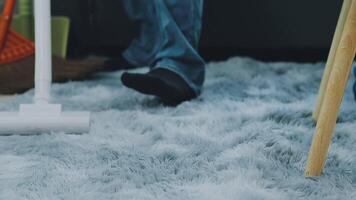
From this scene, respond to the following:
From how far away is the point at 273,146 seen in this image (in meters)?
0.78

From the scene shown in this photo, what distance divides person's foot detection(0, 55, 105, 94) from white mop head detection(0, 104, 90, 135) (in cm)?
37

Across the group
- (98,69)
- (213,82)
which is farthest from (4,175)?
(98,69)

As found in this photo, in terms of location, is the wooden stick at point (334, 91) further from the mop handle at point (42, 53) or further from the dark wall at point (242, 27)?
the dark wall at point (242, 27)

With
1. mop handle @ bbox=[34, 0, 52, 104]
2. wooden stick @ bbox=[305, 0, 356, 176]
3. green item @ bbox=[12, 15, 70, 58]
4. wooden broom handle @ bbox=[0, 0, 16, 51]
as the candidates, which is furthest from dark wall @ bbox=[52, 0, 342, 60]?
wooden stick @ bbox=[305, 0, 356, 176]

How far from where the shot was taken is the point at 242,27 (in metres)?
1.67

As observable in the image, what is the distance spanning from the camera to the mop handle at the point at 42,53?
35.4 inches

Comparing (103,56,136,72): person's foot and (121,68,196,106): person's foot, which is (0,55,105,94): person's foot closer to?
(103,56,136,72): person's foot

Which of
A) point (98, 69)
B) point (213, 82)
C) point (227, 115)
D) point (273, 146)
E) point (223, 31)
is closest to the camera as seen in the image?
point (273, 146)

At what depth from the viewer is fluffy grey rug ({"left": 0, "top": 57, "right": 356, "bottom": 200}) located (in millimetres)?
639

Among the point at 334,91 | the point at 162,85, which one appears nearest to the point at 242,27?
the point at 162,85

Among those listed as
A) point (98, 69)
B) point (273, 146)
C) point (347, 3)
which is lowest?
point (98, 69)

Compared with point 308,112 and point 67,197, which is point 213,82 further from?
point 67,197

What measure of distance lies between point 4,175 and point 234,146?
1.08ft

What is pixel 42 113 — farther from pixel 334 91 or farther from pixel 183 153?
pixel 334 91
